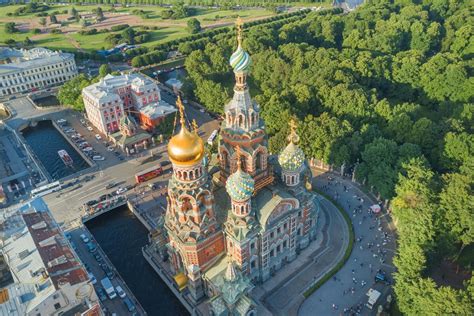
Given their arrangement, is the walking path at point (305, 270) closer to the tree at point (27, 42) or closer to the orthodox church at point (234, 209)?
the orthodox church at point (234, 209)

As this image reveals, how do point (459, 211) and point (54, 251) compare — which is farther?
point (459, 211)

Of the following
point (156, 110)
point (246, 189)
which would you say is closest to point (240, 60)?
point (246, 189)

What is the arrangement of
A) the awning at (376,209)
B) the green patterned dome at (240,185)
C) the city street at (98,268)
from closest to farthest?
the green patterned dome at (240,185), the city street at (98,268), the awning at (376,209)

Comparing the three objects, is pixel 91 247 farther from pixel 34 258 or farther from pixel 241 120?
pixel 241 120

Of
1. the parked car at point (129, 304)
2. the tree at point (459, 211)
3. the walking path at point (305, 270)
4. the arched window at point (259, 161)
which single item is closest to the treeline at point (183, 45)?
the arched window at point (259, 161)

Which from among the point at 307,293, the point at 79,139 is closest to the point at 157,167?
the point at 79,139

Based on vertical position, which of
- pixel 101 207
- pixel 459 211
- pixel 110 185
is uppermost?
pixel 459 211

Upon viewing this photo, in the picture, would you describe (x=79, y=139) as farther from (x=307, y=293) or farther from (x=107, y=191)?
(x=307, y=293)
